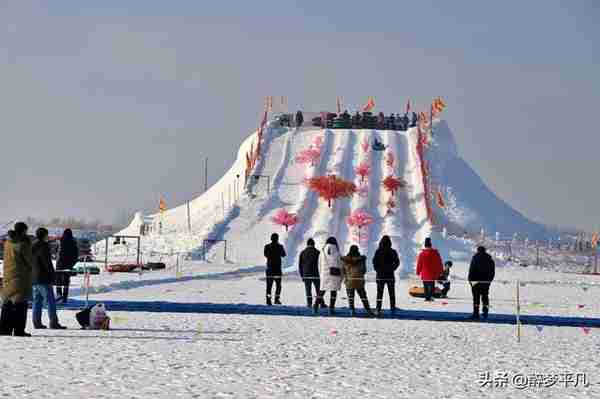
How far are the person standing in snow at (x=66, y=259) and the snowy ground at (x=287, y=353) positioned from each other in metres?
0.47

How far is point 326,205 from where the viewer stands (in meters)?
61.6

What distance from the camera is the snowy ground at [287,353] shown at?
939 centimetres

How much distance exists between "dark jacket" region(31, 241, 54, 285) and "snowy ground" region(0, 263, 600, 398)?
0.83 m

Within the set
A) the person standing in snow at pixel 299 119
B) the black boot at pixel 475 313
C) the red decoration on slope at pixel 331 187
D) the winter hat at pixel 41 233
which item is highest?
the person standing in snow at pixel 299 119

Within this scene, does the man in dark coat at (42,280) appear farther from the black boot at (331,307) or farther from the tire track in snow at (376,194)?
the tire track in snow at (376,194)

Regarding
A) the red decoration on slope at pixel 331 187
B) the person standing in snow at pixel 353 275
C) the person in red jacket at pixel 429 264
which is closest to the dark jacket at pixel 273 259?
the person standing in snow at pixel 353 275

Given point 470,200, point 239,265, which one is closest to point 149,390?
point 239,265

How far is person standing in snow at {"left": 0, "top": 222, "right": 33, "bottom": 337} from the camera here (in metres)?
13.2

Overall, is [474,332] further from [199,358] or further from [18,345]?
[18,345]

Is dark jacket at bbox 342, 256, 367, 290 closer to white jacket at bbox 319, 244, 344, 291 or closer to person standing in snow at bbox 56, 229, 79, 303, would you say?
white jacket at bbox 319, 244, 344, 291

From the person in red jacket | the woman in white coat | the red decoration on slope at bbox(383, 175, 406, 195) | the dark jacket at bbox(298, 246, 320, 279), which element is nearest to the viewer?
the woman in white coat

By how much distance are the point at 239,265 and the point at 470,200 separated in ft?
105

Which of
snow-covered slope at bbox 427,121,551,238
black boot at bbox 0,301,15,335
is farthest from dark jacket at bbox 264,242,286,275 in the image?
snow-covered slope at bbox 427,121,551,238

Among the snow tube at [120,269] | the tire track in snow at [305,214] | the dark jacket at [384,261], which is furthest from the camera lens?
the tire track in snow at [305,214]
